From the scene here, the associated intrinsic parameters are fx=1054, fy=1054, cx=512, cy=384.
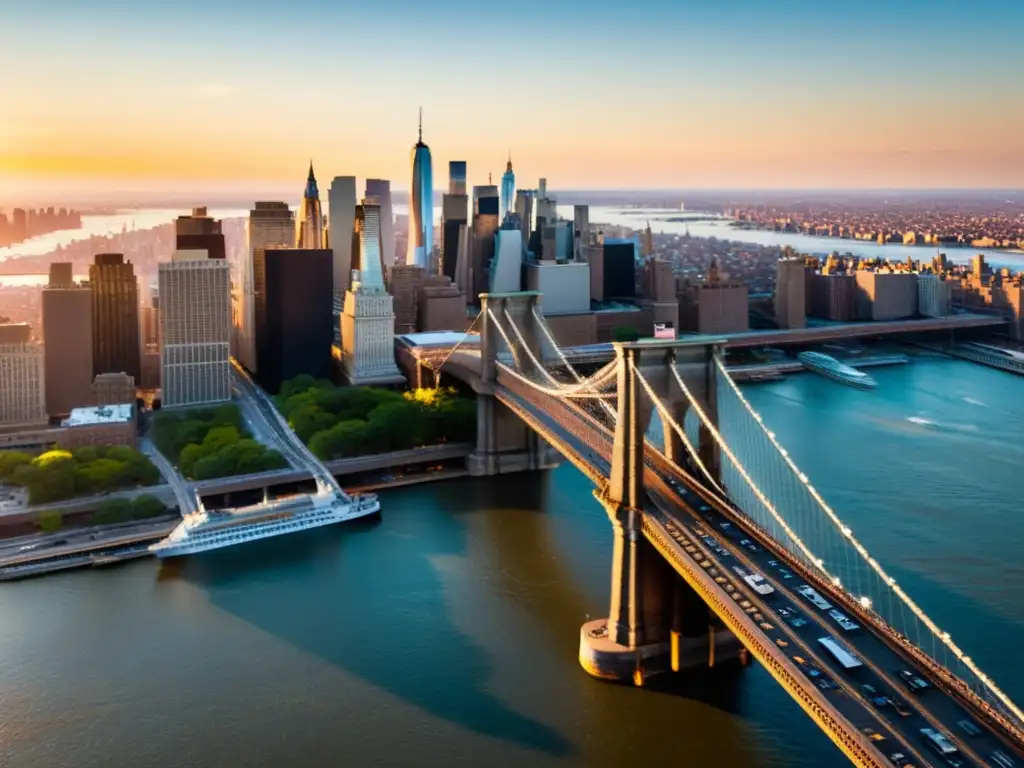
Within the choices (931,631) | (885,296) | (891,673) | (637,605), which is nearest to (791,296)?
(885,296)

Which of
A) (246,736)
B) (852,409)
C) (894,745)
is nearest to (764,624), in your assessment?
(894,745)

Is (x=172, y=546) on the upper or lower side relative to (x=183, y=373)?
lower

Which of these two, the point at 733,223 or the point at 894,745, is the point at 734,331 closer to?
the point at 894,745

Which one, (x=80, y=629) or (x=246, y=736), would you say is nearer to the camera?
(x=246, y=736)

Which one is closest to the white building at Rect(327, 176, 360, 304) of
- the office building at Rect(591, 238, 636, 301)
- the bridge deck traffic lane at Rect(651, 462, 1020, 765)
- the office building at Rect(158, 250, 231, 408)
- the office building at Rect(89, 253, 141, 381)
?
the office building at Rect(591, 238, 636, 301)

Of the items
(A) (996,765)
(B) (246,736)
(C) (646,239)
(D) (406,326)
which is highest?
(C) (646,239)

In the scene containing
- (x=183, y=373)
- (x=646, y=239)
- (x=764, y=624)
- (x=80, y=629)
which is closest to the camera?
(x=764, y=624)

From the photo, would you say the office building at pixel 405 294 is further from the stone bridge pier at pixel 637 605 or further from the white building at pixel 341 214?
the stone bridge pier at pixel 637 605

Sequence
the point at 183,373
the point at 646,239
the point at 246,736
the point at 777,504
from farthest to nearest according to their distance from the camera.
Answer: the point at 646,239 → the point at 183,373 → the point at 777,504 → the point at 246,736
